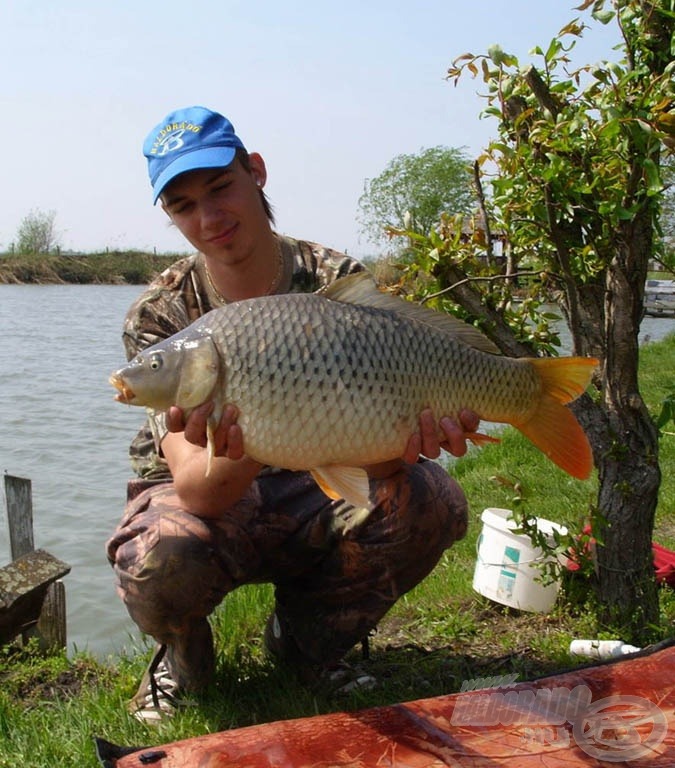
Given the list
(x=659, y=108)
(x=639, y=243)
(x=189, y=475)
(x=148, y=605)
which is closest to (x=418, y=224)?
(x=639, y=243)

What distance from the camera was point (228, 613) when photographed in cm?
276

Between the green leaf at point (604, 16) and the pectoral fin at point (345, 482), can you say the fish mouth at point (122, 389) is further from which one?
the green leaf at point (604, 16)

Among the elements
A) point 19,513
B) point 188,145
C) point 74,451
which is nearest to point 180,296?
point 188,145

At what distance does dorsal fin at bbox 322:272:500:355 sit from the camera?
1.76 metres

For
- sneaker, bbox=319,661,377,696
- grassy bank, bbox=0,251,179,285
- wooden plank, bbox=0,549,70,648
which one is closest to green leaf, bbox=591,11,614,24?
sneaker, bbox=319,661,377,696

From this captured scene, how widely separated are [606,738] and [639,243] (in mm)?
1177

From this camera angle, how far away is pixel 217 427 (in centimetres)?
164

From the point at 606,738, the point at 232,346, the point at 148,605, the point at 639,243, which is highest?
the point at 639,243

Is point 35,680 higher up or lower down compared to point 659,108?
lower down

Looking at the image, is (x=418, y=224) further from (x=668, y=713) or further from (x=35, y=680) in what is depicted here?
(x=35, y=680)

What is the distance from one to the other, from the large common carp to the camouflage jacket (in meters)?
0.55

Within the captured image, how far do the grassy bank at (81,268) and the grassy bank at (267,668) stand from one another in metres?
29.6

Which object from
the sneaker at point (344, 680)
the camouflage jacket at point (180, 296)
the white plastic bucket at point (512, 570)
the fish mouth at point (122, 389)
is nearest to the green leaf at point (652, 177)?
the camouflage jacket at point (180, 296)

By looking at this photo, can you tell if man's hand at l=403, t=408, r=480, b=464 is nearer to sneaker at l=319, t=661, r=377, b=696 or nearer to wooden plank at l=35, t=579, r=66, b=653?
sneaker at l=319, t=661, r=377, b=696
